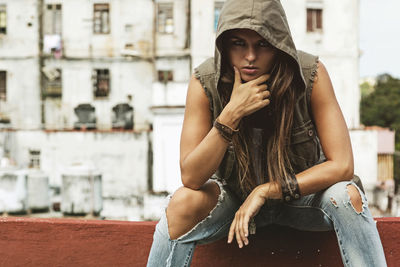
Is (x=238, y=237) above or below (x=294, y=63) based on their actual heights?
below

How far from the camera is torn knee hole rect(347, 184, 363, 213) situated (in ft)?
6.44

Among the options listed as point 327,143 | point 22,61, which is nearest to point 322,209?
point 327,143

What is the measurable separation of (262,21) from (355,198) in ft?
2.63

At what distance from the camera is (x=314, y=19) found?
19.9 meters

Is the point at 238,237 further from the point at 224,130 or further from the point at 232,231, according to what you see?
the point at 224,130

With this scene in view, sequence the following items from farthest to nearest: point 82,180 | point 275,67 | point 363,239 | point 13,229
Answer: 1. point 82,180
2. point 13,229
3. point 275,67
4. point 363,239

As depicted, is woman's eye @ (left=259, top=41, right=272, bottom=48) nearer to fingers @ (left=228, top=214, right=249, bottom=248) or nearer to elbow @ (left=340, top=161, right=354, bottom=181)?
elbow @ (left=340, top=161, right=354, bottom=181)

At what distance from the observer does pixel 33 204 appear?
14727 millimetres

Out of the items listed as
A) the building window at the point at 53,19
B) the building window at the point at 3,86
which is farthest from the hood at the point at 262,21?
the building window at the point at 3,86

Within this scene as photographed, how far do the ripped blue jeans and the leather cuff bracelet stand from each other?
0.28ft

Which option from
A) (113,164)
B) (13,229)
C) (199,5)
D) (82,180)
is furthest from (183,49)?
(13,229)

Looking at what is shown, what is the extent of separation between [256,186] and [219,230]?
0.26m

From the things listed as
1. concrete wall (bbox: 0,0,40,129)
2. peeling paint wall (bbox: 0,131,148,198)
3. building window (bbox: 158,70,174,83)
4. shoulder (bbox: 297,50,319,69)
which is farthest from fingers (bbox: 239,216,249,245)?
concrete wall (bbox: 0,0,40,129)

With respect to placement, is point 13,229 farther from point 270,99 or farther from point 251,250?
point 270,99
